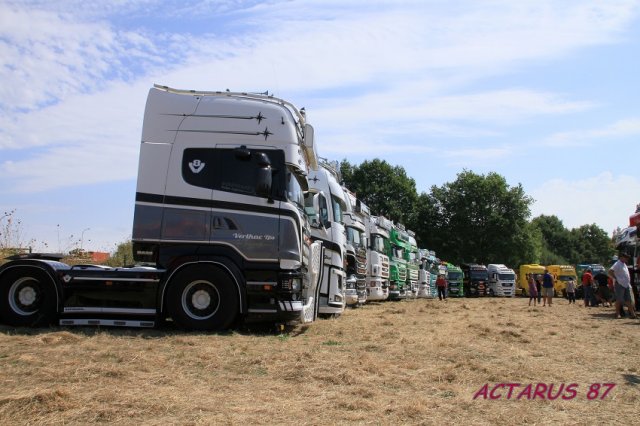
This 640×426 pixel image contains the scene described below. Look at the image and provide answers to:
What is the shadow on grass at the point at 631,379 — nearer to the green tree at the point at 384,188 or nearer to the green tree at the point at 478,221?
the green tree at the point at 384,188

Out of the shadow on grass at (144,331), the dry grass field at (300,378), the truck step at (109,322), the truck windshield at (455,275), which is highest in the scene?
the truck windshield at (455,275)

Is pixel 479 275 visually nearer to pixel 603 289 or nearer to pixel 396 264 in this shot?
pixel 396 264

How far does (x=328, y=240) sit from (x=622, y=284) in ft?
26.3

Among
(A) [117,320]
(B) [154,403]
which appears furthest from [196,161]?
(B) [154,403]

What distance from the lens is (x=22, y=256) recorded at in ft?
34.4

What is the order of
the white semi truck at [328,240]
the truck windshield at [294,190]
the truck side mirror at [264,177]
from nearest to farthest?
1. the truck side mirror at [264,177]
2. the truck windshield at [294,190]
3. the white semi truck at [328,240]

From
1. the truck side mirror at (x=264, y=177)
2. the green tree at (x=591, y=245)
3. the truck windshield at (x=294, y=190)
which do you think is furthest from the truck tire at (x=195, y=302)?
the green tree at (x=591, y=245)

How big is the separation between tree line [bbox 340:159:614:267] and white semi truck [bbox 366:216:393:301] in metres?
42.2

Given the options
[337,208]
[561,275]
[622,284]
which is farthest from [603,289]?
[561,275]

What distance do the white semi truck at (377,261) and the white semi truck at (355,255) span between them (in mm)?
1213

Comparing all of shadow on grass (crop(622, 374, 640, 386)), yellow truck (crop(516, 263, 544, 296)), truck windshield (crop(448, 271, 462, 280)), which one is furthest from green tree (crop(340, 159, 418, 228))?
shadow on grass (crop(622, 374, 640, 386))

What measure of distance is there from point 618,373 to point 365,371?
3.02m

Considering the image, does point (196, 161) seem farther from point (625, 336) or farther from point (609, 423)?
point (625, 336)

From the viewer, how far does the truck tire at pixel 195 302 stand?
10109 millimetres
